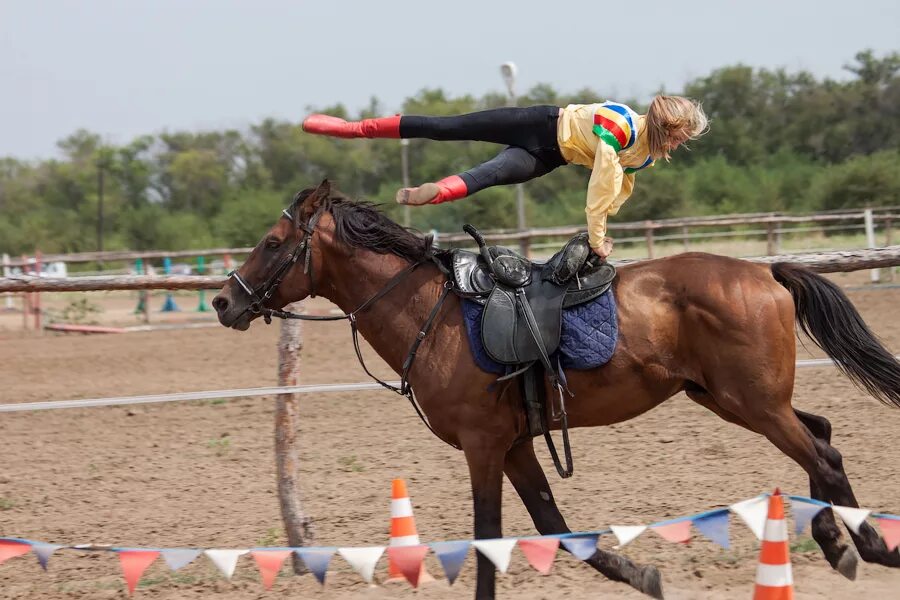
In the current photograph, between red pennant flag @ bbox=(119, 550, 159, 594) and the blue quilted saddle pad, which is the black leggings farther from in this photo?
red pennant flag @ bbox=(119, 550, 159, 594)

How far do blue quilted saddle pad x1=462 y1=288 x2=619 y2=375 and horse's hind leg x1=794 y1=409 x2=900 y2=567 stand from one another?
1117 millimetres

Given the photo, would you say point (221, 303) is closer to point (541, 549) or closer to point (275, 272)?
point (275, 272)

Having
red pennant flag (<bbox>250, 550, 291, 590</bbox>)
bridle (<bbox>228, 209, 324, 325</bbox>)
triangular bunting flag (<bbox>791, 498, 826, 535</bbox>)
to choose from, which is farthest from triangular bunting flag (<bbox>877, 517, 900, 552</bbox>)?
bridle (<bbox>228, 209, 324, 325</bbox>)

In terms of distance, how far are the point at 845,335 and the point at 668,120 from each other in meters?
1.39

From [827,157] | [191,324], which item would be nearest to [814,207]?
[827,157]

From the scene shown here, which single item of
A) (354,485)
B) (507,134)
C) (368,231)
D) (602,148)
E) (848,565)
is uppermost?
(507,134)

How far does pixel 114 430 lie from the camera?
352 inches

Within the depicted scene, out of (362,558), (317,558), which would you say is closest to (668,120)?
(362,558)

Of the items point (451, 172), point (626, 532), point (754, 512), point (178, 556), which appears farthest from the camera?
point (451, 172)

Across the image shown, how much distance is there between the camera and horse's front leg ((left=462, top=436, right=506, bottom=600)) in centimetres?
450

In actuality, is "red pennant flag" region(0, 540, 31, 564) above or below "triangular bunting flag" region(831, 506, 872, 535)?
below

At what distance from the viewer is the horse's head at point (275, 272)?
4.79 m

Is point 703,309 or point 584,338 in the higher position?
point 703,309

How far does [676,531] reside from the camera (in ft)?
13.1
